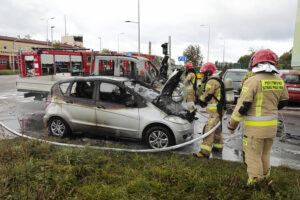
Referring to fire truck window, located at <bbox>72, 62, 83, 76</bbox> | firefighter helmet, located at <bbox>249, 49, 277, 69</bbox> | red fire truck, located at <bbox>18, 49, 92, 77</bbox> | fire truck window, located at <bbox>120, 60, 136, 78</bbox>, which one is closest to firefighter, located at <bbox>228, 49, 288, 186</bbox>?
firefighter helmet, located at <bbox>249, 49, 277, 69</bbox>

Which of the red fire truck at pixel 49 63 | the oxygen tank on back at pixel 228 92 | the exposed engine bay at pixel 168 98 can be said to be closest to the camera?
the oxygen tank on back at pixel 228 92

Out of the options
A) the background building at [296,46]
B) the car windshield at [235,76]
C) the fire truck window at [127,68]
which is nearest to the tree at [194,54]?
the background building at [296,46]

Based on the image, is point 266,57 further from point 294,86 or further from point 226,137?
point 294,86

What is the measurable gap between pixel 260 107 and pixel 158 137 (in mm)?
2460

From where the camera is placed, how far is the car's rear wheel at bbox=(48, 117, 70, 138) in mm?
5535

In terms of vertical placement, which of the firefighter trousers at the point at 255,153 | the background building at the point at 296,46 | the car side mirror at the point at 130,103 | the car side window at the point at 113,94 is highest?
the background building at the point at 296,46

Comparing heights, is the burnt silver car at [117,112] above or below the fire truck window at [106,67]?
below

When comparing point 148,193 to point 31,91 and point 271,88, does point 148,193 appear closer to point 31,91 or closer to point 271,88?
point 271,88

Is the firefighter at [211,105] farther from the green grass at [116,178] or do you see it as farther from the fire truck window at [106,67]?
the fire truck window at [106,67]

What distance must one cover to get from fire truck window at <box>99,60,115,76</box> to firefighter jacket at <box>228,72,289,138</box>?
739 cm

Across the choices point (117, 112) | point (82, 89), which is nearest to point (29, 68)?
point (82, 89)

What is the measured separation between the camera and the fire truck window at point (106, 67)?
9.53 meters

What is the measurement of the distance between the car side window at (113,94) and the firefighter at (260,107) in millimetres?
2817

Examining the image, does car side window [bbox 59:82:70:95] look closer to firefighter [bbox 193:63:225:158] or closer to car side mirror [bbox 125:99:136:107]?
car side mirror [bbox 125:99:136:107]
